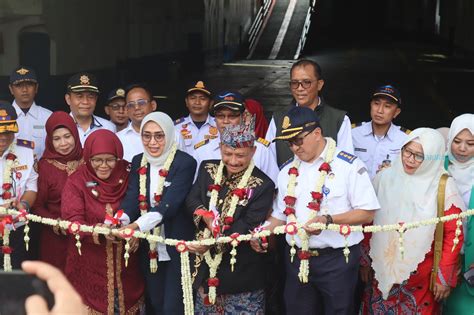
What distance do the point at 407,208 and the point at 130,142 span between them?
8.62ft

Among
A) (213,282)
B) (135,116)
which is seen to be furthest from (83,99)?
(213,282)

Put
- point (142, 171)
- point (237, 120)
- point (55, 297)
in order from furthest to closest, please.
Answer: point (237, 120) → point (142, 171) → point (55, 297)

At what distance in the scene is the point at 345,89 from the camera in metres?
20.0

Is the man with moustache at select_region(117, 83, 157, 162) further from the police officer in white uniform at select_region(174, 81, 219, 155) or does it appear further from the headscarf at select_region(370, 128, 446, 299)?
the headscarf at select_region(370, 128, 446, 299)

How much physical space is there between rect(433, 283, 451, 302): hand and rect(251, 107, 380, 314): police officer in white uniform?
55cm

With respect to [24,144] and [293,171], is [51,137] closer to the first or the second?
[24,144]

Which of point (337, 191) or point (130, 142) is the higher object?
point (130, 142)

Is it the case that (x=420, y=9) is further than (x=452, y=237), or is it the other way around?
(x=420, y=9)

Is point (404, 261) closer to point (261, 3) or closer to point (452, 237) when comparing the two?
point (452, 237)

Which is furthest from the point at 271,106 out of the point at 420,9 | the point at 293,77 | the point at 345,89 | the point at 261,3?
the point at 420,9

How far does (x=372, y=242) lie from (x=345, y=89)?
15645 mm

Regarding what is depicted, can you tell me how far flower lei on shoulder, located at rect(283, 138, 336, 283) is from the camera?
4246 millimetres

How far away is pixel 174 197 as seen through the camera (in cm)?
464

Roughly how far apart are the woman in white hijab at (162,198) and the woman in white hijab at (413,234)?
1390mm
